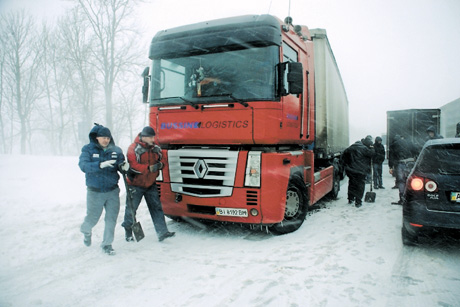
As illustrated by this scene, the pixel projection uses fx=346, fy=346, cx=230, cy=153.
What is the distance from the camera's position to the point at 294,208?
6.17m

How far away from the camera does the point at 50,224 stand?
6539mm

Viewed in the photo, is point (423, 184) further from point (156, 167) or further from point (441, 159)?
point (156, 167)

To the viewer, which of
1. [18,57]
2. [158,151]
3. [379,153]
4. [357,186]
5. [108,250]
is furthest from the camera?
[18,57]

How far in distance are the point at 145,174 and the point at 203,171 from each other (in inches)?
35.1

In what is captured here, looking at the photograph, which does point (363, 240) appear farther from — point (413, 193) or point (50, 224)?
point (50, 224)

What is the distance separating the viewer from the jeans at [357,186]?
8336mm

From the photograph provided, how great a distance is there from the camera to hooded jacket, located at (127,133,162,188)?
524 cm

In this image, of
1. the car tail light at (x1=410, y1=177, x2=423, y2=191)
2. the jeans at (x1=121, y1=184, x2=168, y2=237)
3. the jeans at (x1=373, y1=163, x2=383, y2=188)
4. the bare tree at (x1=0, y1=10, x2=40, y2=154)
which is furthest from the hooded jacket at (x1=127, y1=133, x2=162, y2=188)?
the bare tree at (x1=0, y1=10, x2=40, y2=154)

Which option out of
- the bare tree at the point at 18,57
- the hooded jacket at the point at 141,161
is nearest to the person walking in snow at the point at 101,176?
the hooded jacket at the point at 141,161

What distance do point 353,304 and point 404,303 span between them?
511 millimetres

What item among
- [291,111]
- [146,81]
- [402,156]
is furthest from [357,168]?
[146,81]

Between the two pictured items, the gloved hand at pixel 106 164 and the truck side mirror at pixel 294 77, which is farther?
the truck side mirror at pixel 294 77

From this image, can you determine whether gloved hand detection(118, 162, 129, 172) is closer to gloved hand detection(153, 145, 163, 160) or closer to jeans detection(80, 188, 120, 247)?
jeans detection(80, 188, 120, 247)

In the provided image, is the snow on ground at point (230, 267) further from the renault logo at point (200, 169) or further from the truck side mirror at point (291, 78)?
the truck side mirror at point (291, 78)
